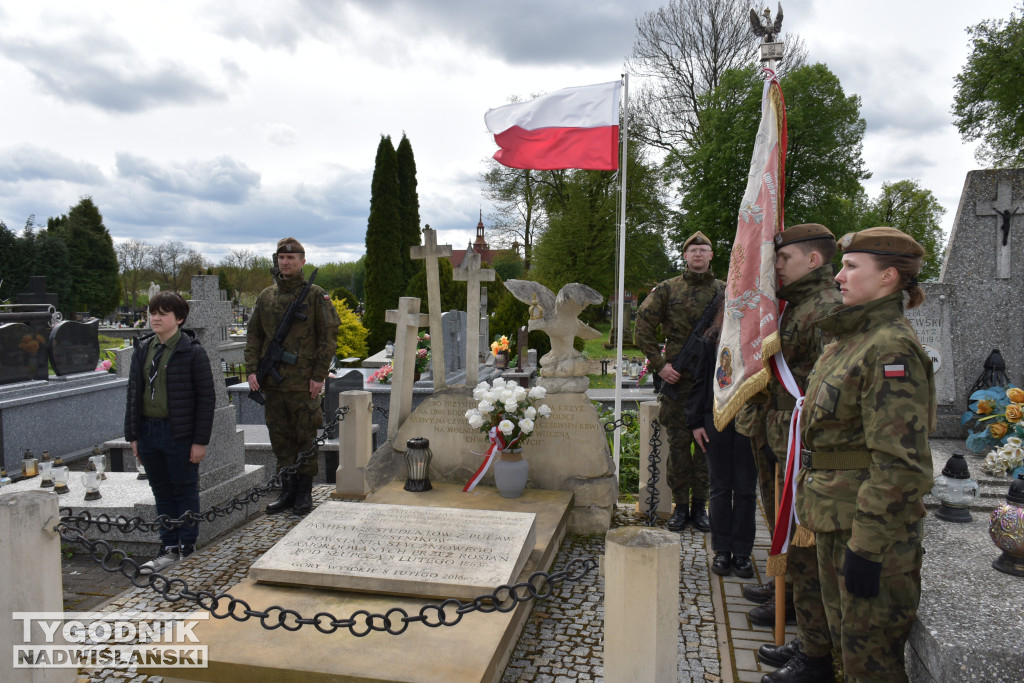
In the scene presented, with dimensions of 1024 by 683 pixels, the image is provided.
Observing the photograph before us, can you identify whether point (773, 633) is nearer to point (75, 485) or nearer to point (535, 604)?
point (535, 604)

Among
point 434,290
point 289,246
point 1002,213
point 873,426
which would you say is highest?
point 1002,213

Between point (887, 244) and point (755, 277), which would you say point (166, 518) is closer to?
point (755, 277)

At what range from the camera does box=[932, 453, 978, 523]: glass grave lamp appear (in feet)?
13.3

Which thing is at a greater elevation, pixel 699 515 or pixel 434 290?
pixel 434 290

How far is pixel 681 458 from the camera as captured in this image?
5.54 metres

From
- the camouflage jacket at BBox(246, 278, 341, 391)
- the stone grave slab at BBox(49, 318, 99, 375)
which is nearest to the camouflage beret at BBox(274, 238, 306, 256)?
the camouflage jacket at BBox(246, 278, 341, 391)

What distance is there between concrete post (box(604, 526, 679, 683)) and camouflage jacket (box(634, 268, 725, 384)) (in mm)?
3037

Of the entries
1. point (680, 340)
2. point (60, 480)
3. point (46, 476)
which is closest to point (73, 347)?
point (46, 476)

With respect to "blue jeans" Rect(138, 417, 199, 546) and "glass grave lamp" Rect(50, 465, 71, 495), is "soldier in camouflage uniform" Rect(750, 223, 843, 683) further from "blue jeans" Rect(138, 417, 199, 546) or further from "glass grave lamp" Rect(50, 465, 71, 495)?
"glass grave lamp" Rect(50, 465, 71, 495)

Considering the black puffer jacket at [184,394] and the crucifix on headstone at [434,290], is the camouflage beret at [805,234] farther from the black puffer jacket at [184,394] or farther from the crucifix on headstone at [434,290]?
the black puffer jacket at [184,394]

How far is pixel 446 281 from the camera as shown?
1925cm

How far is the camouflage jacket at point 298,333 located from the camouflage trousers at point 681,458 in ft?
10.0

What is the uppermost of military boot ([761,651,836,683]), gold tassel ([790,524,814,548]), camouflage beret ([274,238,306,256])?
camouflage beret ([274,238,306,256])

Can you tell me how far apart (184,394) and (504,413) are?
2431 mm
